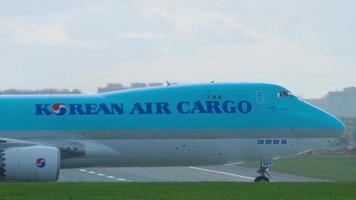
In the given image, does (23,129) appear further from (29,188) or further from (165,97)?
(29,188)

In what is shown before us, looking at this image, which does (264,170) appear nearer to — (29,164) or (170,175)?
(29,164)

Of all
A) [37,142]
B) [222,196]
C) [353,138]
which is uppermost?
[353,138]

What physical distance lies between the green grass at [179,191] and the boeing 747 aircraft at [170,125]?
668 cm

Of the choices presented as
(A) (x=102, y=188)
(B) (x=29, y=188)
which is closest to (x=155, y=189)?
(A) (x=102, y=188)

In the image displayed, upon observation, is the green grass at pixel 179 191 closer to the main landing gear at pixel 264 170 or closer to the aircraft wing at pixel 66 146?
the main landing gear at pixel 264 170

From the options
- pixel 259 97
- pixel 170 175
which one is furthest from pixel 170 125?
pixel 170 175

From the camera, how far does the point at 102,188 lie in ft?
82.2

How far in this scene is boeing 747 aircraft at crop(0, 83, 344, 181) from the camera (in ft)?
108

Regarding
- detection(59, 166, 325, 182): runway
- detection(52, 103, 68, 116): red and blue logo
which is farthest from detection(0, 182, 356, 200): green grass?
detection(59, 166, 325, 182): runway

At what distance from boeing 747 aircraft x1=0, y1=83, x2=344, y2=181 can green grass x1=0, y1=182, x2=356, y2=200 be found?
6.68 meters

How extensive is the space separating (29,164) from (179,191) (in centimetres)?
777

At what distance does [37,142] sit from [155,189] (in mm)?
9295

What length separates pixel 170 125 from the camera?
33250 mm

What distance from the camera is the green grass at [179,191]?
22750 millimetres
